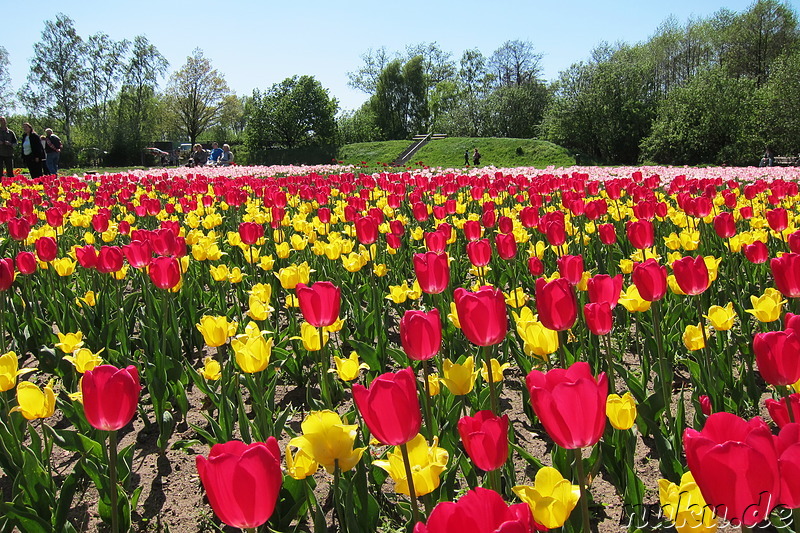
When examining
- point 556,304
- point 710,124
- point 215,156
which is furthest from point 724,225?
point 710,124

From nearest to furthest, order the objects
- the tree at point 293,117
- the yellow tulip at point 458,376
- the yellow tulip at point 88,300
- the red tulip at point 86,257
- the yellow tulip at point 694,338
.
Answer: the yellow tulip at point 458,376
the yellow tulip at point 694,338
the red tulip at point 86,257
the yellow tulip at point 88,300
the tree at point 293,117

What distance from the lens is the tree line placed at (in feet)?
101

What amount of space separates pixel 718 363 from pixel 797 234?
0.83 meters

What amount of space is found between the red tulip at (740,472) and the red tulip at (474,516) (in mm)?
284

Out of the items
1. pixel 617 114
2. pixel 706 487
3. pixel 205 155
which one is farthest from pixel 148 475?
pixel 617 114

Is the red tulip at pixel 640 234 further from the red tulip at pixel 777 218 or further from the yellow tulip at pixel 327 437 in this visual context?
the yellow tulip at pixel 327 437

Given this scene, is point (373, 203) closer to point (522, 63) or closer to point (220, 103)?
point (220, 103)

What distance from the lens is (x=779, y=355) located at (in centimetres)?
143

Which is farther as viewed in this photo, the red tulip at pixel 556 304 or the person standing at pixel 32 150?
the person standing at pixel 32 150

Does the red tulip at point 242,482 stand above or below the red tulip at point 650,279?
below

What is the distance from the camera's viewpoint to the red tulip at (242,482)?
92cm

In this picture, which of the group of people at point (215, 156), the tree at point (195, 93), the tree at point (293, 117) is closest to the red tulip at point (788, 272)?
the group of people at point (215, 156)

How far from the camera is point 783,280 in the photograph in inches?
88.7

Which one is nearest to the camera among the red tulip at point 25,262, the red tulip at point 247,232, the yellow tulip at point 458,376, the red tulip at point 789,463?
the red tulip at point 789,463
